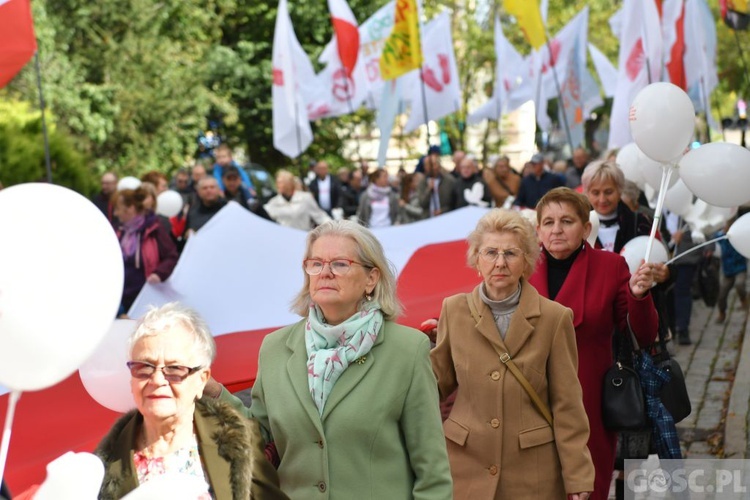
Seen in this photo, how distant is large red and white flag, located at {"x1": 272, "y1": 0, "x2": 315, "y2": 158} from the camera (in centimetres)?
1994

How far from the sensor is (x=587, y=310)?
5105 mm

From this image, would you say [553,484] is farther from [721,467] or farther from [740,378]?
[740,378]

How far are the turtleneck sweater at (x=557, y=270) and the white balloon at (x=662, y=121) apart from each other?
107 centimetres

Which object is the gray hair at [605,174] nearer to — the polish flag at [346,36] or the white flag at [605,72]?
the polish flag at [346,36]

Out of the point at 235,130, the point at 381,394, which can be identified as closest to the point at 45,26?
the point at 235,130

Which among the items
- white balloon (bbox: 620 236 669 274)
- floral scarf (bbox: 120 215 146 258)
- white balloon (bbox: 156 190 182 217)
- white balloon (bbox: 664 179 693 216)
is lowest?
white balloon (bbox: 156 190 182 217)

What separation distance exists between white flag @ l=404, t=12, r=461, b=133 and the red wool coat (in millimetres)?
14195

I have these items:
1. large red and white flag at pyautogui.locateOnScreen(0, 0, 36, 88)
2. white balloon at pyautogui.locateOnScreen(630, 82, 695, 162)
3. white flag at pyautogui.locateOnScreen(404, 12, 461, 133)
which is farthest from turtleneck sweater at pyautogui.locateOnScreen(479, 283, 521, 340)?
white flag at pyautogui.locateOnScreen(404, 12, 461, 133)

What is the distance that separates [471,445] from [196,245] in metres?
5.40

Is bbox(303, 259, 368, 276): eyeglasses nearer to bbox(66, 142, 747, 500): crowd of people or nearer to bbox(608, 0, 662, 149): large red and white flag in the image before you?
bbox(66, 142, 747, 500): crowd of people

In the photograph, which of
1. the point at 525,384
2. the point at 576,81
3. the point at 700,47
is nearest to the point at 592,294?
the point at 525,384

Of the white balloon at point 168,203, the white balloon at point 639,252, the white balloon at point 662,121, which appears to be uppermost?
the white balloon at point 662,121

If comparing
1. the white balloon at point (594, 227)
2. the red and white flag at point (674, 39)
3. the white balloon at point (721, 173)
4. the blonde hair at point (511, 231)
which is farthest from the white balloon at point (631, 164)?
the red and white flag at point (674, 39)

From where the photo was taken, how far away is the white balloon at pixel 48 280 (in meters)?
2.38
